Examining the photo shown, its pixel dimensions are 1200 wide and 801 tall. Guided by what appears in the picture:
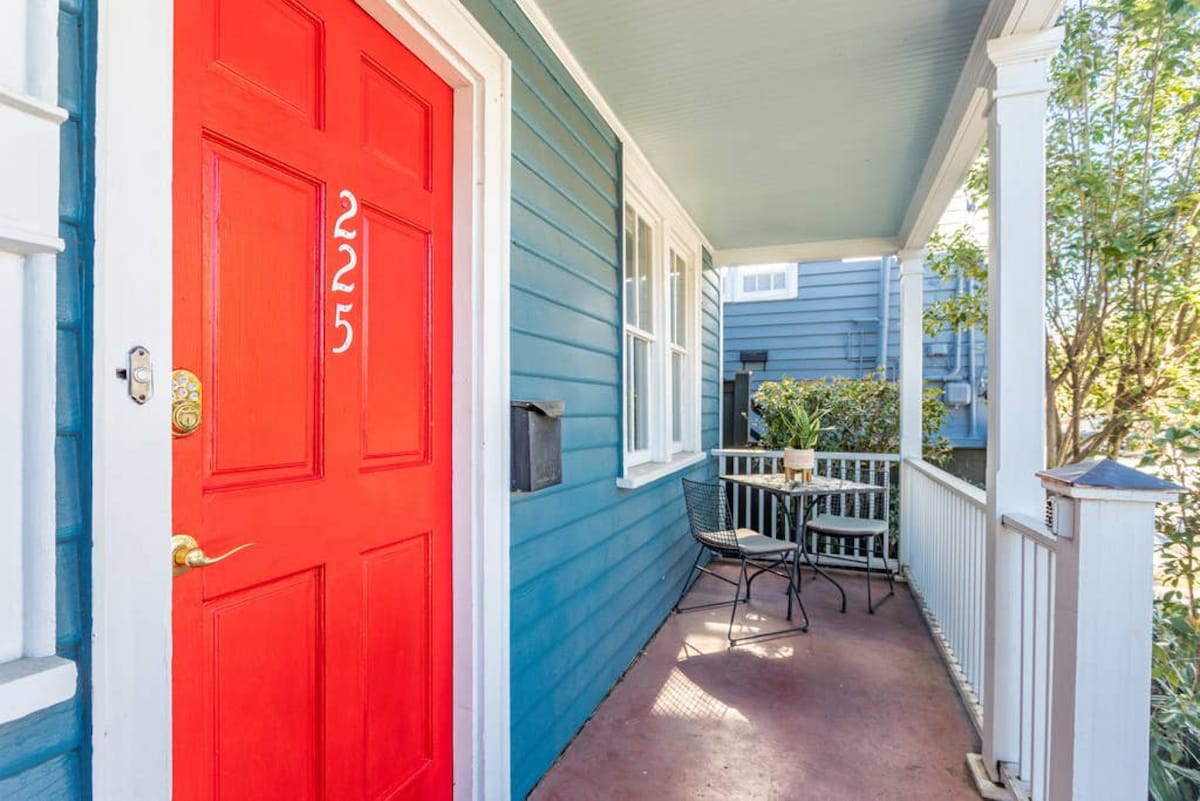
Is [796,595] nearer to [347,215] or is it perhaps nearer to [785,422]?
[785,422]

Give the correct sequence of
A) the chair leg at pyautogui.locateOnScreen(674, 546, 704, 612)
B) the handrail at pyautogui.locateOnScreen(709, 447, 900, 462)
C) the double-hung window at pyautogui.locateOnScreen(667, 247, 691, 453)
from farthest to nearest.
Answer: the handrail at pyautogui.locateOnScreen(709, 447, 900, 462)
the double-hung window at pyautogui.locateOnScreen(667, 247, 691, 453)
the chair leg at pyautogui.locateOnScreen(674, 546, 704, 612)

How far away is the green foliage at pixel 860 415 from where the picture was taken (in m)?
5.45

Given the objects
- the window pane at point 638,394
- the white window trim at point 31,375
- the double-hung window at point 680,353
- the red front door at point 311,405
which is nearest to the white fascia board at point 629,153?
the double-hung window at point 680,353

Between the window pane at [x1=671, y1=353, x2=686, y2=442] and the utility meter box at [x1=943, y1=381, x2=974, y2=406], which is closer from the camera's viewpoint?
the window pane at [x1=671, y1=353, x2=686, y2=442]

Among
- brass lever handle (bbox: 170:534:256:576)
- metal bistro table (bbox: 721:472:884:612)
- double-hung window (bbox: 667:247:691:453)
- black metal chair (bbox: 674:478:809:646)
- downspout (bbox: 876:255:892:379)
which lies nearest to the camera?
brass lever handle (bbox: 170:534:256:576)

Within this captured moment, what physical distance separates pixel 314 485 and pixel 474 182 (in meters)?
0.95

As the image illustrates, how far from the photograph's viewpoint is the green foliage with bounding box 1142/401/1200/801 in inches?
81.4

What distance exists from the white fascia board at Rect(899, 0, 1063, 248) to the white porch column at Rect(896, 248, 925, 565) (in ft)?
1.69

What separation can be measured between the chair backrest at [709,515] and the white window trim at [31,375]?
314cm

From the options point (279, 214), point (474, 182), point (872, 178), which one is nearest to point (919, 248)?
point (872, 178)

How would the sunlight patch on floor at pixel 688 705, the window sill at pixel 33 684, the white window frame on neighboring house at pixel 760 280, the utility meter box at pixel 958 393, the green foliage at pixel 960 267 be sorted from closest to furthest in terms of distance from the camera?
the window sill at pixel 33 684
the sunlight patch on floor at pixel 688 705
the green foliage at pixel 960 267
the utility meter box at pixel 958 393
the white window frame on neighboring house at pixel 760 280

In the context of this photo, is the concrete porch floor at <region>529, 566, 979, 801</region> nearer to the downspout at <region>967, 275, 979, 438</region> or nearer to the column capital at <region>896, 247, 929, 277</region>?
the column capital at <region>896, 247, 929, 277</region>

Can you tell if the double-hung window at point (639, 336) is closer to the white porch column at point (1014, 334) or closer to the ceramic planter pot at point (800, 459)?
the ceramic planter pot at point (800, 459)

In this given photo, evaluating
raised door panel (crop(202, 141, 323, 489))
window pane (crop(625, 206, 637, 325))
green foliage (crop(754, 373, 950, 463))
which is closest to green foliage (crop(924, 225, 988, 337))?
green foliage (crop(754, 373, 950, 463))
